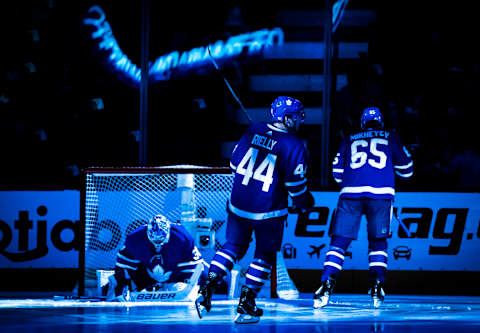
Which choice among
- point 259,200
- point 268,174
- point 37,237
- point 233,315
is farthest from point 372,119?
point 37,237

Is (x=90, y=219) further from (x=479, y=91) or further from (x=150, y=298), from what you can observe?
(x=479, y=91)

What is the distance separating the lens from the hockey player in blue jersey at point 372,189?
6.68 meters

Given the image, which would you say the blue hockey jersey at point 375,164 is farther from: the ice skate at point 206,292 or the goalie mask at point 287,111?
the ice skate at point 206,292

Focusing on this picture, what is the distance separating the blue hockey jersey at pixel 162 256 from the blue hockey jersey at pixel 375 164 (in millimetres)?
1298

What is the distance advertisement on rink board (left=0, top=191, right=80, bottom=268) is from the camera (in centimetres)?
826

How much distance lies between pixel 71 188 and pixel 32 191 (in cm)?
36

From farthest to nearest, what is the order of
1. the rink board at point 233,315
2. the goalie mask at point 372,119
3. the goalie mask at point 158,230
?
the goalie mask at point 158,230, the goalie mask at point 372,119, the rink board at point 233,315

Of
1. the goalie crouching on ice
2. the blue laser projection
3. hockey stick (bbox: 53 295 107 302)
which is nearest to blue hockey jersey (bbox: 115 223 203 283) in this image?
the goalie crouching on ice

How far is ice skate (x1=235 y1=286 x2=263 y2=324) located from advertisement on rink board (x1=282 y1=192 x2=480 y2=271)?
2682 millimetres

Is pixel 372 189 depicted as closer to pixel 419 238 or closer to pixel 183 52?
pixel 419 238

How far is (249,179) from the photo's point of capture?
558cm

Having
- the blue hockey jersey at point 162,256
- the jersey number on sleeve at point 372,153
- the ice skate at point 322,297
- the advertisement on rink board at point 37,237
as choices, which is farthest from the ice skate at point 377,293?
the advertisement on rink board at point 37,237

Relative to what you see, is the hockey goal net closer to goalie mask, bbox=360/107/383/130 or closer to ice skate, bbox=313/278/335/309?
ice skate, bbox=313/278/335/309

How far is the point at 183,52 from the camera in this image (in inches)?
396
